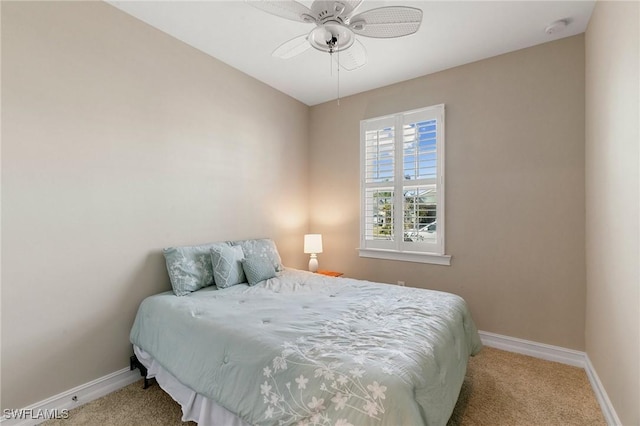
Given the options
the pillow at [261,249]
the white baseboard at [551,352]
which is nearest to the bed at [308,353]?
the pillow at [261,249]

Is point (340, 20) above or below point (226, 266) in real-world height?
above

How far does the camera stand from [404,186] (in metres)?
3.36

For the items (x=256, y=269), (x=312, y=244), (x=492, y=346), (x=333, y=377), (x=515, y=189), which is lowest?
(x=492, y=346)

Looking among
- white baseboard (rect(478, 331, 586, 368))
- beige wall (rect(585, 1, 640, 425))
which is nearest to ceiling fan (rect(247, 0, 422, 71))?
beige wall (rect(585, 1, 640, 425))

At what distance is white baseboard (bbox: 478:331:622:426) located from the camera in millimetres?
2057

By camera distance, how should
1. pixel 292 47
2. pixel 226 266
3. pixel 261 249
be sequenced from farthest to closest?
pixel 261 249 < pixel 226 266 < pixel 292 47

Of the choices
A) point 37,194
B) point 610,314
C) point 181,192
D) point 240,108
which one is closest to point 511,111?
point 610,314

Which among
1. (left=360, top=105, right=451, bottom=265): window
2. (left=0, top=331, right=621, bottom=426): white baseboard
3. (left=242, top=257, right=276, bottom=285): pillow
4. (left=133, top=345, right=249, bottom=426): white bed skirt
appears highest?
(left=360, top=105, right=451, bottom=265): window

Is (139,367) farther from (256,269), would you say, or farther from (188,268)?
(256,269)

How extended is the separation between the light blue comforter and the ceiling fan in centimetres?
175

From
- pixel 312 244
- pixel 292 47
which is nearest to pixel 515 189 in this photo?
pixel 312 244

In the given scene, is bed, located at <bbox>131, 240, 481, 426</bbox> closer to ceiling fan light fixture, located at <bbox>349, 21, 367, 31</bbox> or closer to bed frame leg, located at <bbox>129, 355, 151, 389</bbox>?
bed frame leg, located at <bbox>129, 355, 151, 389</bbox>

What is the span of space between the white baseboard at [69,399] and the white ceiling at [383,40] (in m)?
2.77

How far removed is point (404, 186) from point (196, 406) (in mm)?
2767
